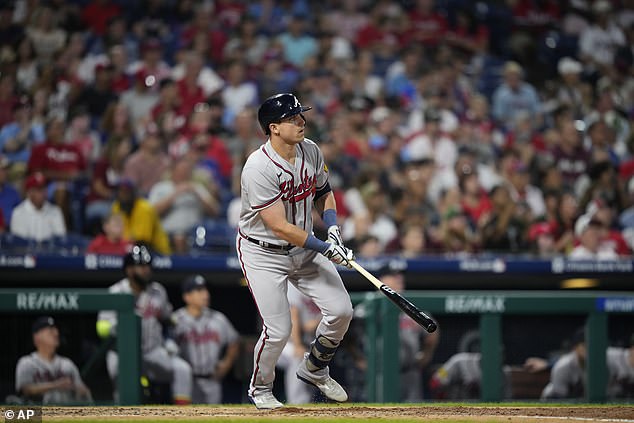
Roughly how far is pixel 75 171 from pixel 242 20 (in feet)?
12.5

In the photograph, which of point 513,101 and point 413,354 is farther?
point 513,101

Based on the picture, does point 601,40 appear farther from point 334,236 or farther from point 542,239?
point 334,236

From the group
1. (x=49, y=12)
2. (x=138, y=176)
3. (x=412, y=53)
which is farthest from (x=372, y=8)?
(x=138, y=176)

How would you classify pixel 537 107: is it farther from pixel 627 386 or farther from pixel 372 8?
pixel 627 386

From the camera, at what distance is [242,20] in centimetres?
1338

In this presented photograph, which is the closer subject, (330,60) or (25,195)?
(25,195)

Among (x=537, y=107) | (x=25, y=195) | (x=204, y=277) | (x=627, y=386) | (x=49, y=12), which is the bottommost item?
(x=627, y=386)

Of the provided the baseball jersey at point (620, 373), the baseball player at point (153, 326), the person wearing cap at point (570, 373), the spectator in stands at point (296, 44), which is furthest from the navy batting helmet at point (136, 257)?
the spectator in stands at point (296, 44)

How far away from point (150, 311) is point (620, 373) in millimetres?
3672

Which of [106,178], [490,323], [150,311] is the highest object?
[106,178]

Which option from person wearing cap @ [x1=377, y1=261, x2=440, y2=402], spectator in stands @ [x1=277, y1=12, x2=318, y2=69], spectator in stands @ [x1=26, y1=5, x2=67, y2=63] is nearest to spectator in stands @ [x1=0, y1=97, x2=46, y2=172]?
spectator in stands @ [x1=26, y1=5, x2=67, y2=63]

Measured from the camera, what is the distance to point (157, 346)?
836 centimetres

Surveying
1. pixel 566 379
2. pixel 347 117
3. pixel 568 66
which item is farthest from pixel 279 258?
pixel 568 66

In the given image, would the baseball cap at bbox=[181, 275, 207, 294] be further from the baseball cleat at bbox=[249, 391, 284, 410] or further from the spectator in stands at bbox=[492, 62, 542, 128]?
the spectator in stands at bbox=[492, 62, 542, 128]
